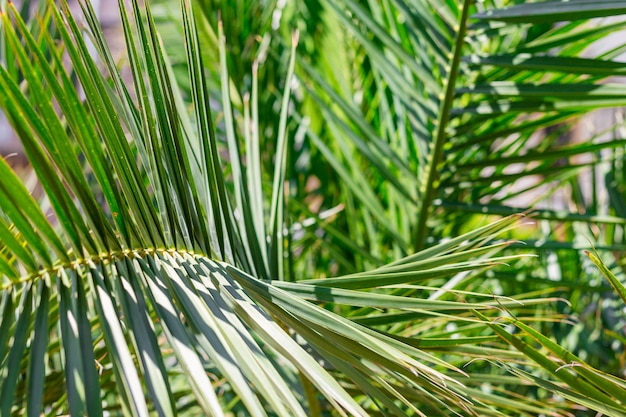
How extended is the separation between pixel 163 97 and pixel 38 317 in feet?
0.54

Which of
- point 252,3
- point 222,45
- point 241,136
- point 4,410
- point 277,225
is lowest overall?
point 4,410

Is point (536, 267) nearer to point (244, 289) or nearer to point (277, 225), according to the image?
point (277, 225)

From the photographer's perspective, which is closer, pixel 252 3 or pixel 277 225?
pixel 277 225

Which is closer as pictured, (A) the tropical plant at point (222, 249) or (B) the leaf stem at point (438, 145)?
(A) the tropical plant at point (222, 249)

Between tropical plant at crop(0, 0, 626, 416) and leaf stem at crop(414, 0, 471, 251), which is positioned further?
leaf stem at crop(414, 0, 471, 251)

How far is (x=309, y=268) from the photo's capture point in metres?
1.15

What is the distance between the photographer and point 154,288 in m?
0.42

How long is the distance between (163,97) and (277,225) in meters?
0.21

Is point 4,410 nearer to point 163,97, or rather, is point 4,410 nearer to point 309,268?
point 163,97

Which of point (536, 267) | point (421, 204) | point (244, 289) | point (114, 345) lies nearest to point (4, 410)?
point (114, 345)

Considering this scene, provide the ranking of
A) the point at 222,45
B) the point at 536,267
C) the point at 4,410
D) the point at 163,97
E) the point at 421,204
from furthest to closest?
the point at 536,267 < the point at 421,204 < the point at 222,45 < the point at 163,97 < the point at 4,410

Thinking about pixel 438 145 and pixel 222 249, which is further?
pixel 438 145

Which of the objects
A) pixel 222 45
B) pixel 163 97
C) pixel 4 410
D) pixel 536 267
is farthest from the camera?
pixel 536 267

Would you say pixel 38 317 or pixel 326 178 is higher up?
pixel 326 178
